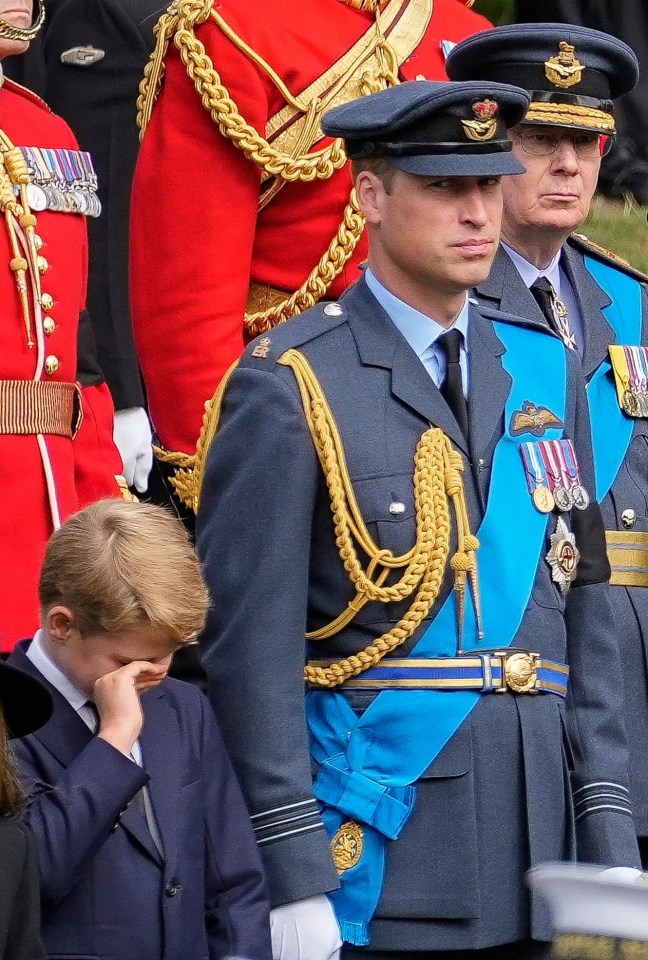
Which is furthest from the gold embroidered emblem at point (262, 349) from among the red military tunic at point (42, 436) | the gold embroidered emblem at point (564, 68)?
the gold embroidered emblem at point (564, 68)

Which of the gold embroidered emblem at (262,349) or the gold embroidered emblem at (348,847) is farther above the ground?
the gold embroidered emblem at (262,349)

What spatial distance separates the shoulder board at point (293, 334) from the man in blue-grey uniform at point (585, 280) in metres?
0.63

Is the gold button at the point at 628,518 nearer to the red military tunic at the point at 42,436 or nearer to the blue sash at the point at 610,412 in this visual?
the blue sash at the point at 610,412

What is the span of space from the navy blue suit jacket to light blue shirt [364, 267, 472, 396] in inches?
27.8

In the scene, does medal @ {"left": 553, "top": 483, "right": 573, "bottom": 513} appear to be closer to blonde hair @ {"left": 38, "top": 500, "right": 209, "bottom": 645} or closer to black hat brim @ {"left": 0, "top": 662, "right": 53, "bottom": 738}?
A: blonde hair @ {"left": 38, "top": 500, "right": 209, "bottom": 645}

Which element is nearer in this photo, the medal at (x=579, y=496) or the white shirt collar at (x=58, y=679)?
the white shirt collar at (x=58, y=679)

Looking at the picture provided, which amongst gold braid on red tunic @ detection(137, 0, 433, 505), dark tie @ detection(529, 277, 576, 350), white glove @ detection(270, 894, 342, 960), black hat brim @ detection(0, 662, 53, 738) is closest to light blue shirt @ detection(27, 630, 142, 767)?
black hat brim @ detection(0, 662, 53, 738)

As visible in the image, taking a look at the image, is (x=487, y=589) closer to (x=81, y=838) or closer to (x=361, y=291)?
(x=361, y=291)

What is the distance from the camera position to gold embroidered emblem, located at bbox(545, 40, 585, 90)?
15.3 feet

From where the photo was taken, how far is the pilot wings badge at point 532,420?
3852mm

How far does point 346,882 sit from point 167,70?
1972 millimetres

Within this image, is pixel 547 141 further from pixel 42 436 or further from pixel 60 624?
pixel 60 624

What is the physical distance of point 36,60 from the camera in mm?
6383

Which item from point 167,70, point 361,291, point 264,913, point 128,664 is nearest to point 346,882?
point 264,913
